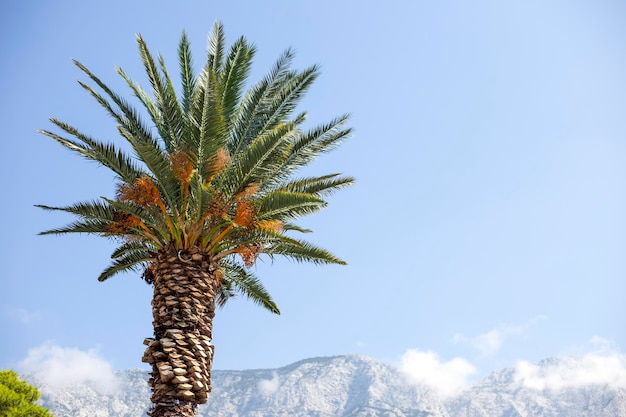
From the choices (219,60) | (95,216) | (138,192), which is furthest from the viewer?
(219,60)

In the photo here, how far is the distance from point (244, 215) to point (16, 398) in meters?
18.5

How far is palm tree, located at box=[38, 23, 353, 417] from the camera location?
40.1 ft

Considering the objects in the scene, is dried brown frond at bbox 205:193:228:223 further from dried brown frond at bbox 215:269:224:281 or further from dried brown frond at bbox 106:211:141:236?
dried brown frond at bbox 106:211:141:236

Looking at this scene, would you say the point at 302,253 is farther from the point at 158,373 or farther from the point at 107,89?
the point at 107,89

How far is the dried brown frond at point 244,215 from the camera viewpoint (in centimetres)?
1274

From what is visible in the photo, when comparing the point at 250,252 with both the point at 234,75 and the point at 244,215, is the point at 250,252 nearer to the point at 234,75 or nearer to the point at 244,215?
the point at 244,215

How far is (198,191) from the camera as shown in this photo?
1222cm

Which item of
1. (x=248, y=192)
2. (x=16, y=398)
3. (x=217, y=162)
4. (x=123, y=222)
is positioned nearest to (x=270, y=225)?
(x=248, y=192)

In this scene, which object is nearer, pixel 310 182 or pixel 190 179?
pixel 190 179

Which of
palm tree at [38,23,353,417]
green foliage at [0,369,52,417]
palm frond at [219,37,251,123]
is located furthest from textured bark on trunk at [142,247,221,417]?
green foliage at [0,369,52,417]

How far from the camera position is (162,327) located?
1233 centimetres

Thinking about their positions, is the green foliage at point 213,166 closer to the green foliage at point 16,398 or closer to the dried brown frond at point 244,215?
the dried brown frond at point 244,215

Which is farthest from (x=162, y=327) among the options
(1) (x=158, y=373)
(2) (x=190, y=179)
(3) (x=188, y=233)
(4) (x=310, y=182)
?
(4) (x=310, y=182)

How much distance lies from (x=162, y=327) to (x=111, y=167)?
11.5 ft
